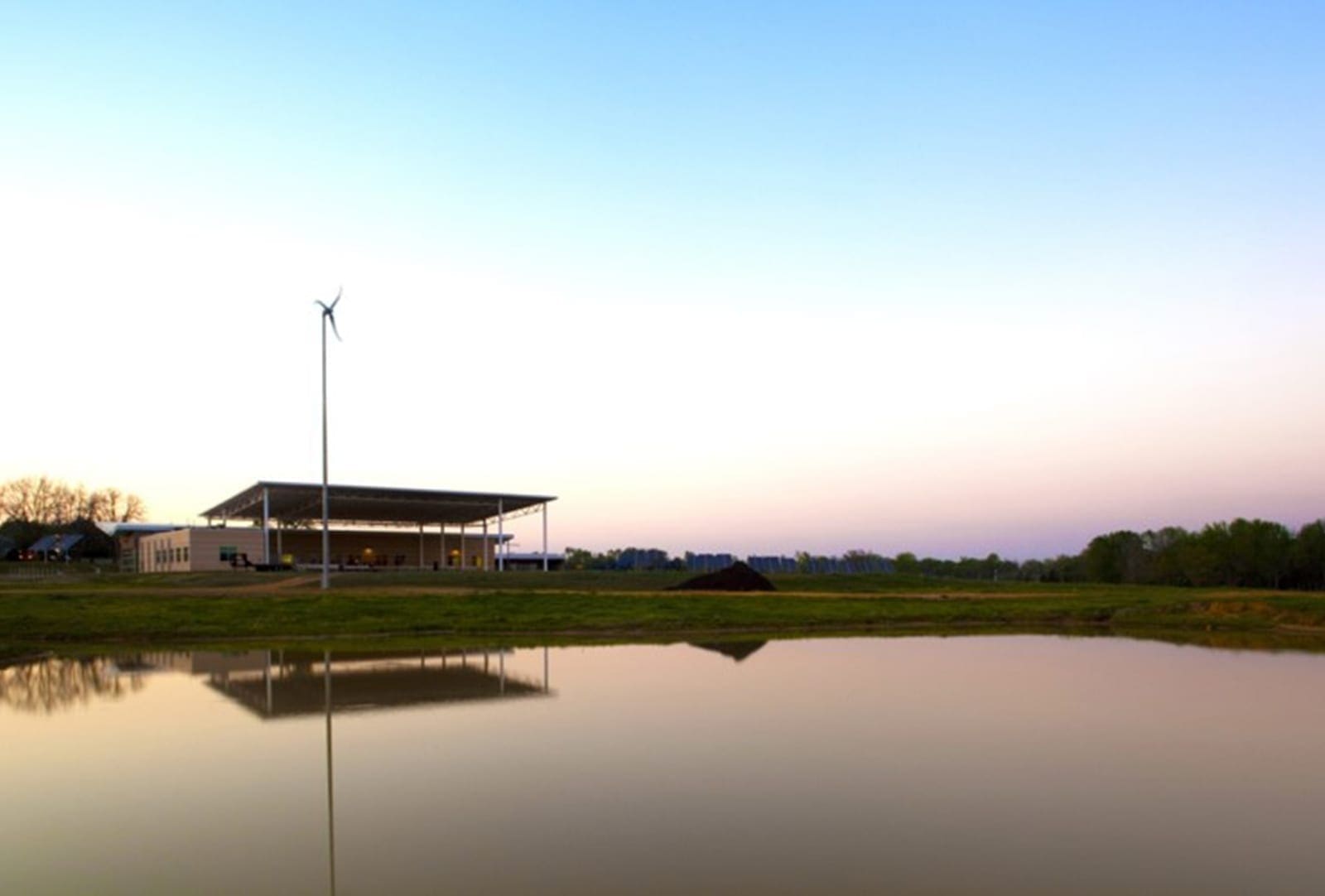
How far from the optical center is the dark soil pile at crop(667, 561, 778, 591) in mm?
54812

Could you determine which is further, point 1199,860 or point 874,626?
point 874,626

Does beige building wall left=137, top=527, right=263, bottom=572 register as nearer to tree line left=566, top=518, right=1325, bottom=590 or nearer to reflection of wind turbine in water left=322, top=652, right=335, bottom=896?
tree line left=566, top=518, right=1325, bottom=590

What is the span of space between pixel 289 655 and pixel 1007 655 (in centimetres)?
1947

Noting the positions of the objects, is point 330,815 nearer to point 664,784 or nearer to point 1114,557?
point 664,784

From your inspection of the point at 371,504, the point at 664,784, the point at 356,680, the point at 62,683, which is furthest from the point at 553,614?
the point at 371,504

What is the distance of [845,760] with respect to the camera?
1269 cm

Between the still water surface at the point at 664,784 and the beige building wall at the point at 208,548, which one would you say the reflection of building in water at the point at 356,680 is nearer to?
the still water surface at the point at 664,784

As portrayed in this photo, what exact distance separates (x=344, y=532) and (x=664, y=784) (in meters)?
93.8

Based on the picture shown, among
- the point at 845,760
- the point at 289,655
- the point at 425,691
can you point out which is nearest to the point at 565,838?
the point at 845,760


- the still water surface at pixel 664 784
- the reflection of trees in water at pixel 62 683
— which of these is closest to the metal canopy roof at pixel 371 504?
the reflection of trees in water at pixel 62 683

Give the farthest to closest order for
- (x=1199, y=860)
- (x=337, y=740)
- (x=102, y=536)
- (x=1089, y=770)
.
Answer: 1. (x=102, y=536)
2. (x=337, y=740)
3. (x=1089, y=770)
4. (x=1199, y=860)

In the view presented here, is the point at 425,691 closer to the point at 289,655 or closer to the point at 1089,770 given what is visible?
the point at 289,655

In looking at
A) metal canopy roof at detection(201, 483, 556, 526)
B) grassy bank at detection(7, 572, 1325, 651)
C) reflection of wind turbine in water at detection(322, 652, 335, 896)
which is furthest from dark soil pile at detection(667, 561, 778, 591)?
reflection of wind turbine in water at detection(322, 652, 335, 896)

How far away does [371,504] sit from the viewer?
3270 inches
